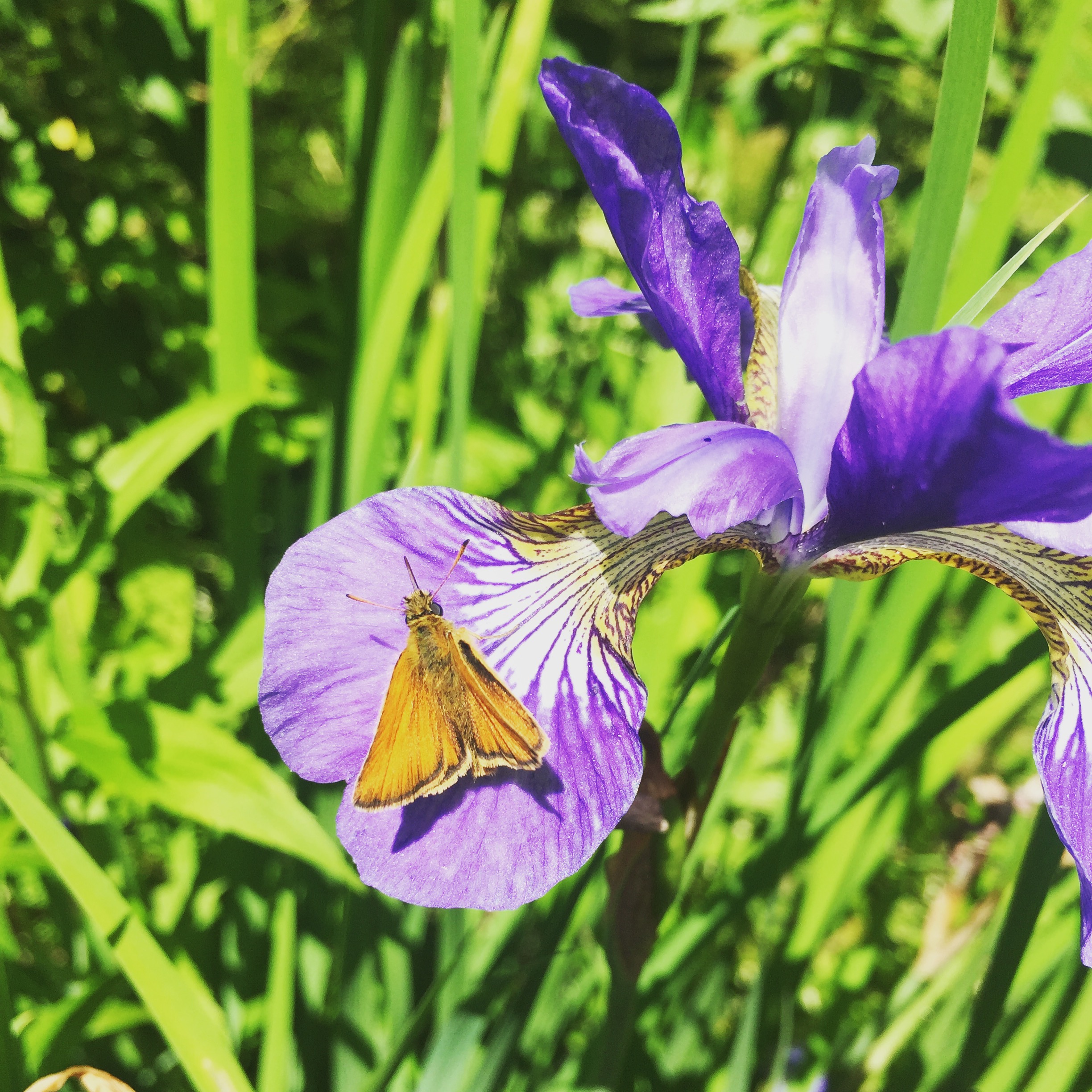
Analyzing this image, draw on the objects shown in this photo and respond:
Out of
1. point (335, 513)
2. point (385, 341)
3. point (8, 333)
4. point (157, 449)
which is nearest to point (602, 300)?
point (385, 341)

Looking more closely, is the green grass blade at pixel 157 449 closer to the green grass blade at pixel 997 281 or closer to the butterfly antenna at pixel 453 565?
the butterfly antenna at pixel 453 565

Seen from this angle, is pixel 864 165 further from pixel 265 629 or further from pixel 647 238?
pixel 265 629

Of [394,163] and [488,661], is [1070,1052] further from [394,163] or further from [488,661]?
[394,163]

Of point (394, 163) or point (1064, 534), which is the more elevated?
point (394, 163)

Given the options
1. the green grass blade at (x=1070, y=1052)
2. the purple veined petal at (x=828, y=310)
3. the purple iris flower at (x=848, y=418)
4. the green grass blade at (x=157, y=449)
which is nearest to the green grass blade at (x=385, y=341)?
the green grass blade at (x=157, y=449)

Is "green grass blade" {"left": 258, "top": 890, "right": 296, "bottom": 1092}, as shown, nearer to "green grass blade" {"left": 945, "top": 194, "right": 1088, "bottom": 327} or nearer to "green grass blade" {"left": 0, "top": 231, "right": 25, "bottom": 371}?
"green grass blade" {"left": 0, "top": 231, "right": 25, "bottom": 371}
